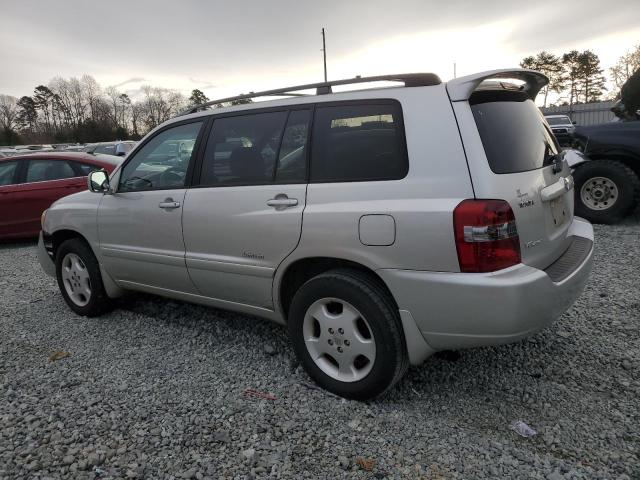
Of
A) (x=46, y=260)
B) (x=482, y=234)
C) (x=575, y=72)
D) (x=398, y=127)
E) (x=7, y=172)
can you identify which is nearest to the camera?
(x=482, y=234)

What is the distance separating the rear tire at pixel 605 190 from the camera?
6449 millimetres

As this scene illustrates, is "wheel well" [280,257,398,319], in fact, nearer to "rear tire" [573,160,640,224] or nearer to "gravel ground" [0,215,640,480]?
"gravel ground" [0,215,640,480]

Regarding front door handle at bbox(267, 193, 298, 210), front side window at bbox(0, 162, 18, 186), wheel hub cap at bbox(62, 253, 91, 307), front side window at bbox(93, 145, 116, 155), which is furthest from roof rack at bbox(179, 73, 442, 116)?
front side window at bbox(93, 145, 116, 155)

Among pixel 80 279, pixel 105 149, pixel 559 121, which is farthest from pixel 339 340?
pixel 559 121

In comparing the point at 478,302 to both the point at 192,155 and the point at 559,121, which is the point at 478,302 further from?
the point at 559,121

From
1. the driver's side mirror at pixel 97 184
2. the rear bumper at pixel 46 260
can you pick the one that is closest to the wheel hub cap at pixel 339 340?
the driver's side mirror at pixel 97 184

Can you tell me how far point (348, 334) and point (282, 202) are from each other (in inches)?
33.2

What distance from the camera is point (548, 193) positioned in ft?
Answer: 8.73

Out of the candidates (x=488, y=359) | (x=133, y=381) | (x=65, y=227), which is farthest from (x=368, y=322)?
(x=65, y=227)

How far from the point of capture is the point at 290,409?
2727 mm

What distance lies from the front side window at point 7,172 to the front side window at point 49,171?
0.82 feet

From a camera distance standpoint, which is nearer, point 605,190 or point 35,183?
point 605,190

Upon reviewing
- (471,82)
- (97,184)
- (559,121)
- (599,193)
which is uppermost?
(559,121)

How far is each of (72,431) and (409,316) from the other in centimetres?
189
